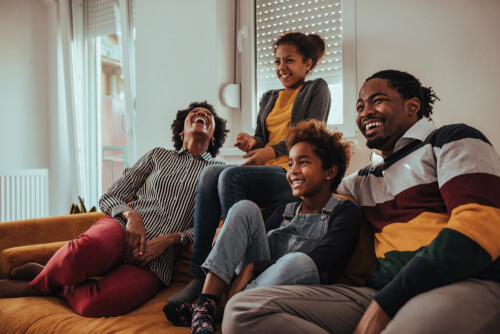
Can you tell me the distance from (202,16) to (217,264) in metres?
2.13

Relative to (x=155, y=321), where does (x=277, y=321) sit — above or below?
above

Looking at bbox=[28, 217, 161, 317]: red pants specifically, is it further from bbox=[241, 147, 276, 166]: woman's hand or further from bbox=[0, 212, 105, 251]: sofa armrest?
→ bbox=[241, 147, 276, 166]: woman's hand

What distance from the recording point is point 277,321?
1.00 m

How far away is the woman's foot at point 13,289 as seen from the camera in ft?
5.68

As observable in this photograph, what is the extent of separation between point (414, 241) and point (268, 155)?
847 mm

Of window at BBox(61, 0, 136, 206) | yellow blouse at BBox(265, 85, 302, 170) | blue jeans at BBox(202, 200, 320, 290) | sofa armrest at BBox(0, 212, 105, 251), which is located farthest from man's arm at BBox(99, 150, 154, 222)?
window at BBox(61, 0, 136, 206)

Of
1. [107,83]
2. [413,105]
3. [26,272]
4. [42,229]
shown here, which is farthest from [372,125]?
[107,83]

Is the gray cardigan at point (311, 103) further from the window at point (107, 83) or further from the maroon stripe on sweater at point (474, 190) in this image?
the window at point (107, 83)

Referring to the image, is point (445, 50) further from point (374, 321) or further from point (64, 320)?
point (64, 320)

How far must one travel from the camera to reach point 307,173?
1.49 meters

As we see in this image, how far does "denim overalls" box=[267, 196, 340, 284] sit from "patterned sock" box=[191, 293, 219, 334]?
0.99 ft

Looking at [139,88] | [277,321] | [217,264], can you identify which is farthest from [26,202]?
[277,321]

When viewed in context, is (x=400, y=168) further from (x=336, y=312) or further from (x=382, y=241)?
(x=336, y=312)

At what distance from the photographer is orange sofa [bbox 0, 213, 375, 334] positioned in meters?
1.40
